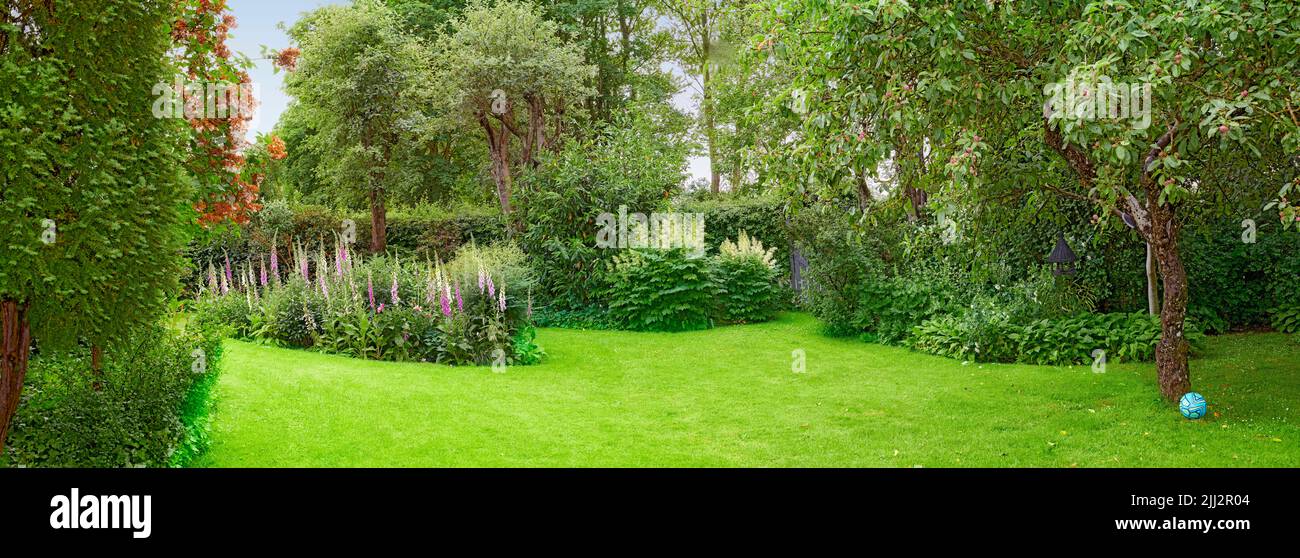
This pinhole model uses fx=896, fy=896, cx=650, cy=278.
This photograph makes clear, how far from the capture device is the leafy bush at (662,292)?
13.6 meters

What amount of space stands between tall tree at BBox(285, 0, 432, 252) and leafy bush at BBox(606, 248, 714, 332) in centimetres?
656

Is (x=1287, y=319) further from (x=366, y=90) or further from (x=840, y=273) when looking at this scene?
(x=366, y=90)

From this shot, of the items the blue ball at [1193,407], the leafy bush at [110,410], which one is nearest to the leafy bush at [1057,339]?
the blue ball at [1193,407]

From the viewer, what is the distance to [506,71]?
17625 millimetres

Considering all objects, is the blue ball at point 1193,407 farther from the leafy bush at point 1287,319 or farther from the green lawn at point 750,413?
the leafy bush at point 1287,319

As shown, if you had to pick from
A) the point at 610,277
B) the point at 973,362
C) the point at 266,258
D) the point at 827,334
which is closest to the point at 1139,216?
the point at 973,362

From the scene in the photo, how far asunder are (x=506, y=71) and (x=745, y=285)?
6726 mm

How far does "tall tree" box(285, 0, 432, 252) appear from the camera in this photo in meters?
18.3

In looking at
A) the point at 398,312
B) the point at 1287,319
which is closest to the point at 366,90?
the point at 398,312

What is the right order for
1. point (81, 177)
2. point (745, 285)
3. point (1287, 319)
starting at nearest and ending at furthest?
point (81, 177)
point (1287, 319)
point (745, 285)

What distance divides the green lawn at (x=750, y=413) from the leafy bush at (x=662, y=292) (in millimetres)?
2880

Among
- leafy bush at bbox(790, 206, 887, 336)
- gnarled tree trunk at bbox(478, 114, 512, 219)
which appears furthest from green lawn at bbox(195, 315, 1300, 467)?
gnarled tree trunk at bbox(478, 114, 512, 219)
